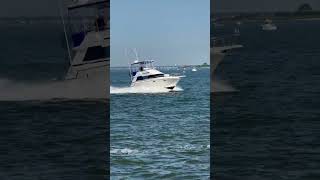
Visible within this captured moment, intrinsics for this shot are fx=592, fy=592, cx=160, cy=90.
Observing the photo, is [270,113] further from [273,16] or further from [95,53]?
[95,53]

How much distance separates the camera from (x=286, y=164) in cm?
547

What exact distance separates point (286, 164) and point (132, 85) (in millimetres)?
28738

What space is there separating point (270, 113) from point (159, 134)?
18578 millimetres

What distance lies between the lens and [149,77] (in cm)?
3150

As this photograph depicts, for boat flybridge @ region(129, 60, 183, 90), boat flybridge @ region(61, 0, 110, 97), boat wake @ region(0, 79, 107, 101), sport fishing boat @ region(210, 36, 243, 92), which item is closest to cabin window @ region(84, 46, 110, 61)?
boat flybridge @ region(61, 0, 110, 97)

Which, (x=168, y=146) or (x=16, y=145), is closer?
(x=16, y=145)

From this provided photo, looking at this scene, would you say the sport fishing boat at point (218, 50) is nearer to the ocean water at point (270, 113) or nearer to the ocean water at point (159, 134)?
the ocean water at point (270, 113)

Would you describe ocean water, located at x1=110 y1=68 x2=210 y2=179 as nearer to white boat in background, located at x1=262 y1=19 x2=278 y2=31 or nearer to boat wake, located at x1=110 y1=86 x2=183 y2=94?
boat wake, located at x1=110 y1=86 x2=183 y2=94

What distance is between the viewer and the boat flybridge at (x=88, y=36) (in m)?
5.55

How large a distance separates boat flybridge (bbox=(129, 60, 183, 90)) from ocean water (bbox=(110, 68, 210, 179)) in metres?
0.59

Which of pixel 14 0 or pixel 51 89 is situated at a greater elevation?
pixel 14 0

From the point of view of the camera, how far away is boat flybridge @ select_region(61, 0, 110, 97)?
5547 millimetres

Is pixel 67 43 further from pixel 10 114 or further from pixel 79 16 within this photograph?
pixel 10 114

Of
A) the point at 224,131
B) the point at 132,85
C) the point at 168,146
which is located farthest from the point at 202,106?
the point at 224,131
